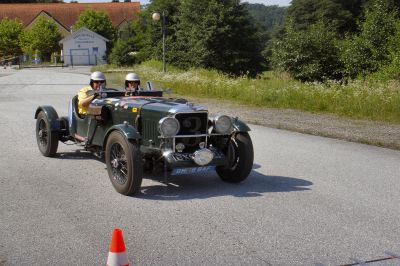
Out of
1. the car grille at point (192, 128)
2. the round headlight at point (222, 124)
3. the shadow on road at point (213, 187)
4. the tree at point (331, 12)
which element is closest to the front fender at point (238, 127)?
the round headlight at point (222, 124)

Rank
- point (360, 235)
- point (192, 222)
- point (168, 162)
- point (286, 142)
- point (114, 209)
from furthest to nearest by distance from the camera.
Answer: point (286, 142) < point (168, 162) < point (114, 209) < point (192, 222) < point (360, 235)

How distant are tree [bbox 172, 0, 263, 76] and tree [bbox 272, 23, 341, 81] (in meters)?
11.7

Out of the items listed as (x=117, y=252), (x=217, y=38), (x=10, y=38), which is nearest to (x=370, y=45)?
(x=217, y=38)

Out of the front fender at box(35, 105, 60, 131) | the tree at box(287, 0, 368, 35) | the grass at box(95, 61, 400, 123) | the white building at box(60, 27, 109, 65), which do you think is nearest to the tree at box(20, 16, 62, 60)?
the white building at box(60, 27, 109, 65)

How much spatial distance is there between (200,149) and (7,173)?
3251mm

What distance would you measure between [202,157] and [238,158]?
789mm

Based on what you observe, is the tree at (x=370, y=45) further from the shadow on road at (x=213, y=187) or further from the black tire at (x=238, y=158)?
the black tire at (x=238, y=158)

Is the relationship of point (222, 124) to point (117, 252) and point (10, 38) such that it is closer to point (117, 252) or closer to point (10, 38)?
point (117, 252)

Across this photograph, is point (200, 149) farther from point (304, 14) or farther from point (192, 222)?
point (304, 14)

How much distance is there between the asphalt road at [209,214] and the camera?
473 cm

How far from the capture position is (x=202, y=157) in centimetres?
670

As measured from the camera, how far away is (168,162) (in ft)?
21.8

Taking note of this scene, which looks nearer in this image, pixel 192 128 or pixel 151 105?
pixel 192 128

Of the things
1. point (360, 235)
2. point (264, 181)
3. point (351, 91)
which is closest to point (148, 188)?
point (264, 181)
